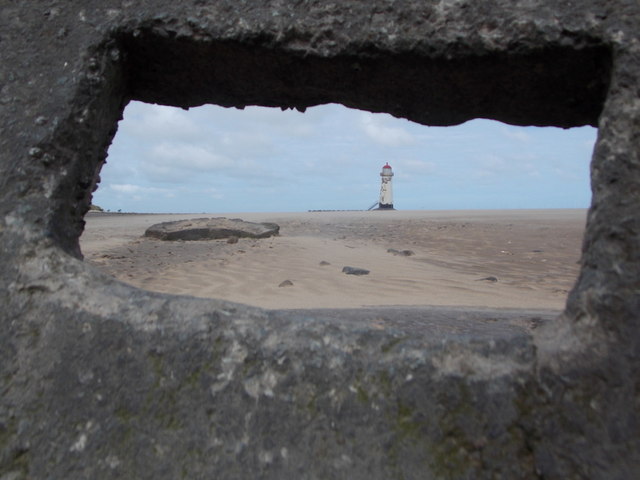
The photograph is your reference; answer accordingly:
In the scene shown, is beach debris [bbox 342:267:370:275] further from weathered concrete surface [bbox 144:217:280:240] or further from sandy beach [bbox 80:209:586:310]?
weathered concrete surface [bbox 144:217:280:240]

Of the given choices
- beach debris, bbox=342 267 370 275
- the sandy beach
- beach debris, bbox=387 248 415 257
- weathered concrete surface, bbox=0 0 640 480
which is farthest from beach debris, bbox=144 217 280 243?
weathered concrete surface, bbox=0 0 640 480

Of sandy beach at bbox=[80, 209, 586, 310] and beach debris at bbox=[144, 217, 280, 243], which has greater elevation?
beach debris at bbox=[144, 217, 280, 243]

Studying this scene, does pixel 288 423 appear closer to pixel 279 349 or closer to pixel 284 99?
pixel 279 349

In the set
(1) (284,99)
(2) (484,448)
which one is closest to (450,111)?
(1) (284,99)

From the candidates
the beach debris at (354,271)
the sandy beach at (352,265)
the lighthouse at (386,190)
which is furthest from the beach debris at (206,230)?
the lighthouse at (386,190)

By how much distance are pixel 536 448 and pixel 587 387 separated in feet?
0.66

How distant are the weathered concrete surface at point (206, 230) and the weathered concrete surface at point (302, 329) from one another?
9.34 metres

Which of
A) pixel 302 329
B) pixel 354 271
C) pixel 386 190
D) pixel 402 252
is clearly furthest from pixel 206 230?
pixel 386 190

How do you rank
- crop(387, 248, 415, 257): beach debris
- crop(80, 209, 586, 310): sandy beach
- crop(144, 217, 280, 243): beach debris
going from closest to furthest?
crop(80, 209, 586, 310): sandy beach → crop(387, 248, 415, 257): beach debris → crop(144, 217, 280, 243): beach debris

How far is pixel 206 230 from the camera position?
11.3 m

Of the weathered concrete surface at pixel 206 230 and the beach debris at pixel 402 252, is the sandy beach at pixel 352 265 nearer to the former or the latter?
the beach debris at pixel 402 252

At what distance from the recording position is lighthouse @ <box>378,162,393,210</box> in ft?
111

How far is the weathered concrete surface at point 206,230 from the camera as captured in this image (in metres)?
11.1

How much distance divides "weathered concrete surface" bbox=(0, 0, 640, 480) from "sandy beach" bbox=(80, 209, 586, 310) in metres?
3.57
